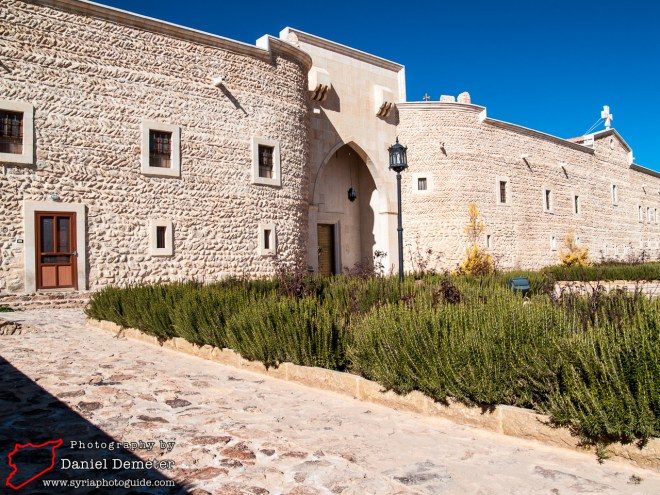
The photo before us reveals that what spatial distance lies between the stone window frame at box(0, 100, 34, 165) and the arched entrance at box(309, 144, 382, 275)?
940 cm

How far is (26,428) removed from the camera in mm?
3764

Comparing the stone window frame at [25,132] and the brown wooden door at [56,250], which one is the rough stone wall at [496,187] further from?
the stone window frame at [25,132]

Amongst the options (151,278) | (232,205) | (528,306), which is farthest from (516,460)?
(232,205)

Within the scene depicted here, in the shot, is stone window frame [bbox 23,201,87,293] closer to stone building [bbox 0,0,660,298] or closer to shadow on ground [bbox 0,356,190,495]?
stone building [bbox 0,0,660,298]

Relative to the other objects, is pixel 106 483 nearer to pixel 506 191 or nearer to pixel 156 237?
pixel 156 237

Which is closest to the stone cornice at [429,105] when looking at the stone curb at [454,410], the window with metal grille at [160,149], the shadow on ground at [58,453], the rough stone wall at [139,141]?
the rough stone wall at [139,141]

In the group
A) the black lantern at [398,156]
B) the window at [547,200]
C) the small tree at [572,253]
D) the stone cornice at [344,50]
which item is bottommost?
the small tree at [572,253]

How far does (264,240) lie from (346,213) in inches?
221

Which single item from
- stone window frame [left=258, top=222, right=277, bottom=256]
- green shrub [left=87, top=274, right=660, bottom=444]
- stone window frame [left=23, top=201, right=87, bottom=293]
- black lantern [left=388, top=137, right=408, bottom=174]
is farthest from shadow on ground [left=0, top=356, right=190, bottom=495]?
stone window frame [left=258, top=222, right=277, bottom=256]

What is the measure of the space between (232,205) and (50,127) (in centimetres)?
495

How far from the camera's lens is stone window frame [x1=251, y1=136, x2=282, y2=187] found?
51.6 ft

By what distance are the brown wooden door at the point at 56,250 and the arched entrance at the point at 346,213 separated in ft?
28.1

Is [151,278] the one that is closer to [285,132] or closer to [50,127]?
[50,127]

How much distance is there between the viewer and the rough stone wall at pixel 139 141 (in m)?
12.1
